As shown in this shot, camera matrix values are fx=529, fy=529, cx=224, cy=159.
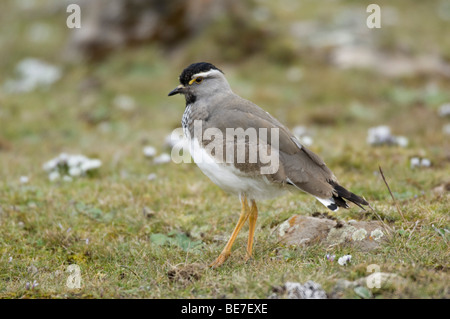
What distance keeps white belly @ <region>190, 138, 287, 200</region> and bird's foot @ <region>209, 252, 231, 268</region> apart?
2.02ft

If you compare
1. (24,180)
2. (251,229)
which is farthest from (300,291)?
(24,180)

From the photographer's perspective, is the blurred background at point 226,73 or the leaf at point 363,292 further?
the blurred background at point 226,73

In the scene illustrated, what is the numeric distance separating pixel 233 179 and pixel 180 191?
210 centimetres

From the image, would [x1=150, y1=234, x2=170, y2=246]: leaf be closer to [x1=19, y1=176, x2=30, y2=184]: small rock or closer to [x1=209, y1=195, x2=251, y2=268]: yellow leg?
[x1=209, y1=195, x2=251, y2=268]: yellow leg

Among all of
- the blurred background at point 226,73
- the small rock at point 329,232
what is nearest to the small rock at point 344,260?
the small rock at point 329,232

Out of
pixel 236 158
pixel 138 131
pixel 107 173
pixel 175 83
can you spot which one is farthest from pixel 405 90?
pixel 236 158

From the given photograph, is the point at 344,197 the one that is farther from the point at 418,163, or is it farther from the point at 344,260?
the point at 418,163

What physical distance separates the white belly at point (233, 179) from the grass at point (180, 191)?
24.3 inches

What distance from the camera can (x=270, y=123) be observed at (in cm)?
525

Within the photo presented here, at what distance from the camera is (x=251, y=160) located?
4.85 m

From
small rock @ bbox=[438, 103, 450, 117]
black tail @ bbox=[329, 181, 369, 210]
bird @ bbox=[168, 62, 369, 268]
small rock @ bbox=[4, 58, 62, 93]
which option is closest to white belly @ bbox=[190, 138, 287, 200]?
bird @ bbox=[168, 62, 369, 268]

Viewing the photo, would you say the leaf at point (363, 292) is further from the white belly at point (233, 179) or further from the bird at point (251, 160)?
the white belly at point (233, 179)

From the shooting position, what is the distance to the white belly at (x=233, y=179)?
195 inches

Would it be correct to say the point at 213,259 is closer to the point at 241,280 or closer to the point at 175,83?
the point at 241,280
